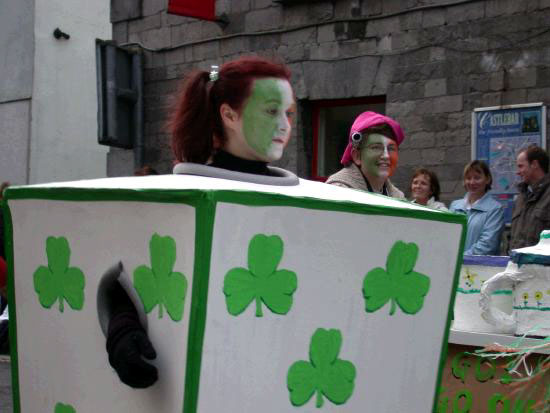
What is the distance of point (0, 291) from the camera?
8.83 ft

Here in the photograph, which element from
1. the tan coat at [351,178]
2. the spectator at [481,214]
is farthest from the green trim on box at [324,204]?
the spectator at [481,214]

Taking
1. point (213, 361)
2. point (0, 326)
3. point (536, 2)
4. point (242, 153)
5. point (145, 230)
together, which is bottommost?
point (0, 326)

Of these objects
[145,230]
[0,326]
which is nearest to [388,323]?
[145,230]

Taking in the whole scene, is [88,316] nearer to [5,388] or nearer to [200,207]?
[200,207]

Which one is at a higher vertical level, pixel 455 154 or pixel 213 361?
pixel 455 154

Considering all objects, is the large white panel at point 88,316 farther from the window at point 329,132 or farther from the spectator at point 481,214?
the window at point 329,132

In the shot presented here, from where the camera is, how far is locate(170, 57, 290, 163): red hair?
89.4 inches

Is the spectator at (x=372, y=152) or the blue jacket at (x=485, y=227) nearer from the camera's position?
the spectator at (x=372, y=152)

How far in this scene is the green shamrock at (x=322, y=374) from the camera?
1.91m

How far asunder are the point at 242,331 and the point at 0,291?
1.13 meters

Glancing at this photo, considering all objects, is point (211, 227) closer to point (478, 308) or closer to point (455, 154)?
point (478, 308)

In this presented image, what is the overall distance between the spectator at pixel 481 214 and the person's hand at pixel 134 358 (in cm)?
344

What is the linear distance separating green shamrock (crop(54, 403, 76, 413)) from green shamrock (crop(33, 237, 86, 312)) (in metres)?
0.20

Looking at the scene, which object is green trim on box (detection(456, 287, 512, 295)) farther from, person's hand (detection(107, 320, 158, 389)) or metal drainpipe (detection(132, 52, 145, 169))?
metal drainpipe (detection(132, 52, 145, 169))
